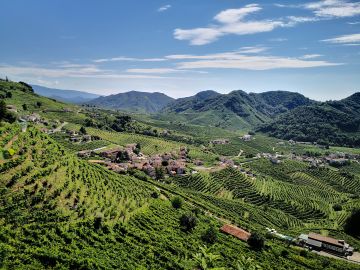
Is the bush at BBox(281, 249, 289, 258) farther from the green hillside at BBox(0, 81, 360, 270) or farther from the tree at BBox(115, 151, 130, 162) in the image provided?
the tree at BBox(115, 151, 130, 162)

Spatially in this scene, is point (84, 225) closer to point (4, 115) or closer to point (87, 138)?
point (4, 115)

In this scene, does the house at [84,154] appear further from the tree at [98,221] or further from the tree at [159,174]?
the tree at [98,221]

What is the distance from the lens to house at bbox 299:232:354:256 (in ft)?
271

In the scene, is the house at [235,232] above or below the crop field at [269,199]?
above

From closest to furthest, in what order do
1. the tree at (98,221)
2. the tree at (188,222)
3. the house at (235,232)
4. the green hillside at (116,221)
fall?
the green hillside at (116,221), the tree at (98,221), the tree at (188,222), the house at (235,232)

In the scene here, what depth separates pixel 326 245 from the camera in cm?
8431

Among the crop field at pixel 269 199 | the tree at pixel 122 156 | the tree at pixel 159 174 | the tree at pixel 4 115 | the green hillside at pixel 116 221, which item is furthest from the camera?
the tree at pixel 122 156

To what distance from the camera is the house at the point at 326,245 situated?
82500mm

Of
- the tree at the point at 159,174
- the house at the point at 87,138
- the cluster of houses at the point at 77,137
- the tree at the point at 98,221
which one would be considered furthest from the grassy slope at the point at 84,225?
the house at the point at 87,138

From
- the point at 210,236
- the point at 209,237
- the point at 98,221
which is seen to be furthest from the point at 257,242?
the point at 98,221

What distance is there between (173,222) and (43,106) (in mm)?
156431

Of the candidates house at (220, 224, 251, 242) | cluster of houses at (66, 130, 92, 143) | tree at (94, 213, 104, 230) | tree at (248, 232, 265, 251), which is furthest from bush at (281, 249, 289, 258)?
cluster of houses at (66, 130, 92, 143)

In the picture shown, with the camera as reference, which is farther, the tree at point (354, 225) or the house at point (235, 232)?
the tree at point (354, 225)

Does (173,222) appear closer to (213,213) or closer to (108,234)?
(108,234)
